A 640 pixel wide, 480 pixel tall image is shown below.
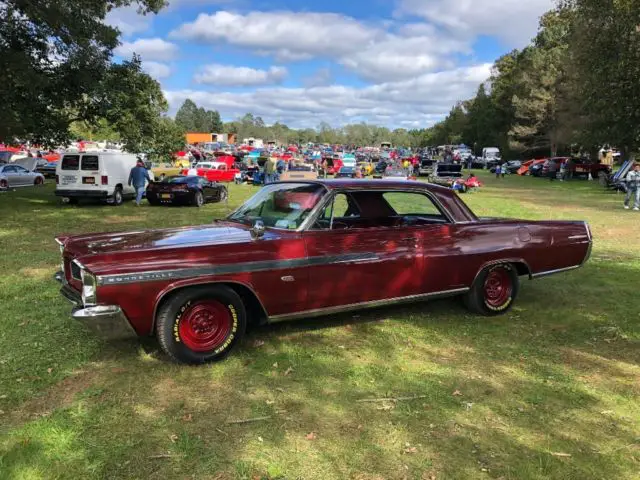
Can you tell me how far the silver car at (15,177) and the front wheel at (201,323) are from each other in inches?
915

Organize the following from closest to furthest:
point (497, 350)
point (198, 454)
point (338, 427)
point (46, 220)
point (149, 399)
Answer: point (198, 454), point (338, 427), point (149, 399), point (497, 350), point (46, 220)

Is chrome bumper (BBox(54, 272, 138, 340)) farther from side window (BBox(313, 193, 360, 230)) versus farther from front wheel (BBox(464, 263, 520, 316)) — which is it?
front wheel (BBox(464, 263, 520, 316))

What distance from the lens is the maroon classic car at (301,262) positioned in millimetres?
4223

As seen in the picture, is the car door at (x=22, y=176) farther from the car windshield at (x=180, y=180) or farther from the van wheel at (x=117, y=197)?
the car windshield at (x=180, y=180)

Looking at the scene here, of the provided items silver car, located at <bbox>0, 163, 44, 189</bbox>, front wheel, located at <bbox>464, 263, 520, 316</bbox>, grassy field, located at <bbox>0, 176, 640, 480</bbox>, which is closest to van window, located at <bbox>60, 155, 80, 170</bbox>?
silver car, located at <bbox>0, 163, 44, 189</bbox>

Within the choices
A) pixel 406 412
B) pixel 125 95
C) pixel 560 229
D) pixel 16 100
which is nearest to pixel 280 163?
pixel 125 95

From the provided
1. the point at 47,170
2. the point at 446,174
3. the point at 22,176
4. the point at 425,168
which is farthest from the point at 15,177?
the point at 425,168

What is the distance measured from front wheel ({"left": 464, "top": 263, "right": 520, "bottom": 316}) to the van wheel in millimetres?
15139

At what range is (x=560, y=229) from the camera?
6332 millimetres

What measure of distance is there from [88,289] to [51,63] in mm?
15657

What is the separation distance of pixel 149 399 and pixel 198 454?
89 centimetres

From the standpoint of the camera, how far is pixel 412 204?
6.27 meters

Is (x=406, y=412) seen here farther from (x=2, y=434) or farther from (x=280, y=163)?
(x=280, y=163)

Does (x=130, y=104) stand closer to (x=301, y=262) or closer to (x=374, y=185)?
(x=374, y=185)
